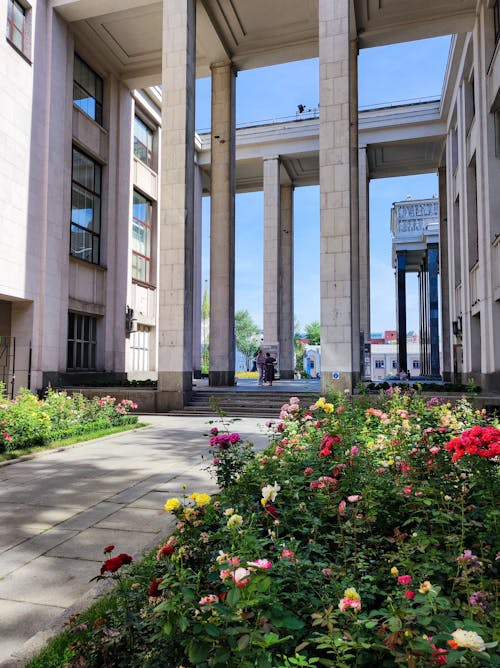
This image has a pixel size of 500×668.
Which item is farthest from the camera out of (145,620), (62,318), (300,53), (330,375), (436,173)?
(436,173)

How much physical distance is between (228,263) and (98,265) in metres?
5.67

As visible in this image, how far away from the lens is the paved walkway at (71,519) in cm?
317

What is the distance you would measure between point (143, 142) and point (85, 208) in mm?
6979

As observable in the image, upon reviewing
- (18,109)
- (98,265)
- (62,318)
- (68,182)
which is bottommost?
(62,318)

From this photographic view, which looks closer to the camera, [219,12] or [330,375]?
[330,375]

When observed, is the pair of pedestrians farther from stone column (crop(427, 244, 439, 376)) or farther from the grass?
stone column (crop(427, 244, 439, 376))

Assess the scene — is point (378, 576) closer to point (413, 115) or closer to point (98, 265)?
point (98, 265)

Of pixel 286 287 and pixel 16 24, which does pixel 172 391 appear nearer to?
pixel 16 24

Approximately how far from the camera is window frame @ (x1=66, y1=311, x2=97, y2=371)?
63.0ft

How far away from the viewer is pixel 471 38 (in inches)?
741

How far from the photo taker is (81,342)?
1981 centimetres

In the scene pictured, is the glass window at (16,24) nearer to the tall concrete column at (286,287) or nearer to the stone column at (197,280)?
the stone column at (197,280)

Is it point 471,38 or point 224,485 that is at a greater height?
point 471,38

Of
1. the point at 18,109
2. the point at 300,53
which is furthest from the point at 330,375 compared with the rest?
the point at 300,53
